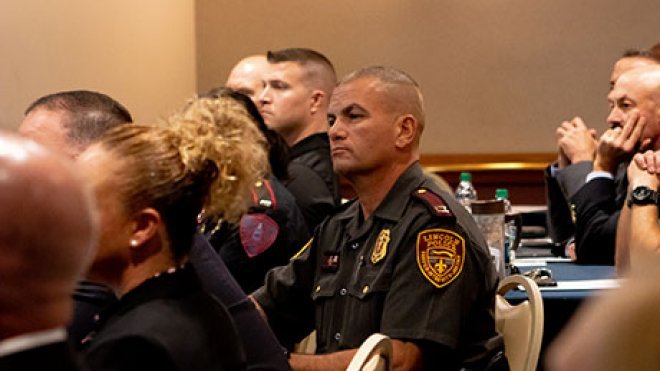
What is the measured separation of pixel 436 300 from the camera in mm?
2791

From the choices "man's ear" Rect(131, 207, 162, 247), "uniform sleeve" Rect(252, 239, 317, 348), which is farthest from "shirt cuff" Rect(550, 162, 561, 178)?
"man's ear" Rect(131, 207, 162, 247)

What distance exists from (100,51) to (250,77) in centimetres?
67

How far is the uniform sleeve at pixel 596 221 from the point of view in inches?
162

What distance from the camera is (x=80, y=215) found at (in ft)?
3.29

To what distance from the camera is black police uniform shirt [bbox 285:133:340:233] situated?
4211 millimetres

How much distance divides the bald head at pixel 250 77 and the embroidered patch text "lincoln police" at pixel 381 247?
232cm

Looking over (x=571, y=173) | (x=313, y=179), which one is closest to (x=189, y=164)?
(x=313, y=179)

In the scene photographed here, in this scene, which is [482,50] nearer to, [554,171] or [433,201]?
[554,171]

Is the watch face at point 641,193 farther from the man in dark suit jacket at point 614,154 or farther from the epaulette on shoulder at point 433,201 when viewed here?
the epaulette on shoulder at point 433,201

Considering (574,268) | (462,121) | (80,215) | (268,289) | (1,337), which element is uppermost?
(80,215)

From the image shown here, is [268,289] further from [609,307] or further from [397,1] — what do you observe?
[397,1]

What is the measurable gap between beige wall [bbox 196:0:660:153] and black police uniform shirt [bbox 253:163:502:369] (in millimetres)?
4110

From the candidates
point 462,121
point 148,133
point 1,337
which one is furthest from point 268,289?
point 462,121

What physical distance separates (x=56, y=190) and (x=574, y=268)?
10.8 feet
